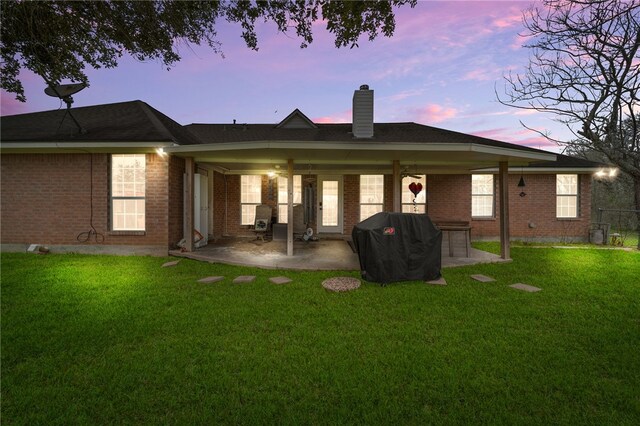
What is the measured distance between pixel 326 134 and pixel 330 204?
3.01 meters

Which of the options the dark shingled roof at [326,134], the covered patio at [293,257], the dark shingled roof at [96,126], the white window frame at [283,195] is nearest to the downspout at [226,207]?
the dark shingled roof at [326,134]

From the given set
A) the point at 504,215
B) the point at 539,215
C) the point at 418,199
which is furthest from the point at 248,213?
the point at 539,215

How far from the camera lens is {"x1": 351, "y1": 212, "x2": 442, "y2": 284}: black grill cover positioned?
223 inches

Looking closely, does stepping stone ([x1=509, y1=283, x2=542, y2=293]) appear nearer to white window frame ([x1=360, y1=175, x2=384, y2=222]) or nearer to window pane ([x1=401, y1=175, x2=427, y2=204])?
white window frame ([x1=360, y1=175, x2=384, y2=222])

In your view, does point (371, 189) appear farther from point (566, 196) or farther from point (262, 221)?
point (566, 196)

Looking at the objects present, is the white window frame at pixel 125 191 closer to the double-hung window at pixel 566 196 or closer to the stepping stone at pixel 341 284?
the stepping stone at pixel 341 284

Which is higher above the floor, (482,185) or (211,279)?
(482,185)

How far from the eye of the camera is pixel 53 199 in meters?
8.47

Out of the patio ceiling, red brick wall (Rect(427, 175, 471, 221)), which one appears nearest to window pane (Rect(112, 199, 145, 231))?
the patio ceiling

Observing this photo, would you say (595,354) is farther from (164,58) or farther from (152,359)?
(164,58)

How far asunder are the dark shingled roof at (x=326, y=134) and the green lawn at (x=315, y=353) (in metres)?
5.41

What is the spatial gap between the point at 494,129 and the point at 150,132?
2527cm

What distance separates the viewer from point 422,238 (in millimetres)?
5898

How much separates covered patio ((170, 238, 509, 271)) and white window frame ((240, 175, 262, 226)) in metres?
2.77
